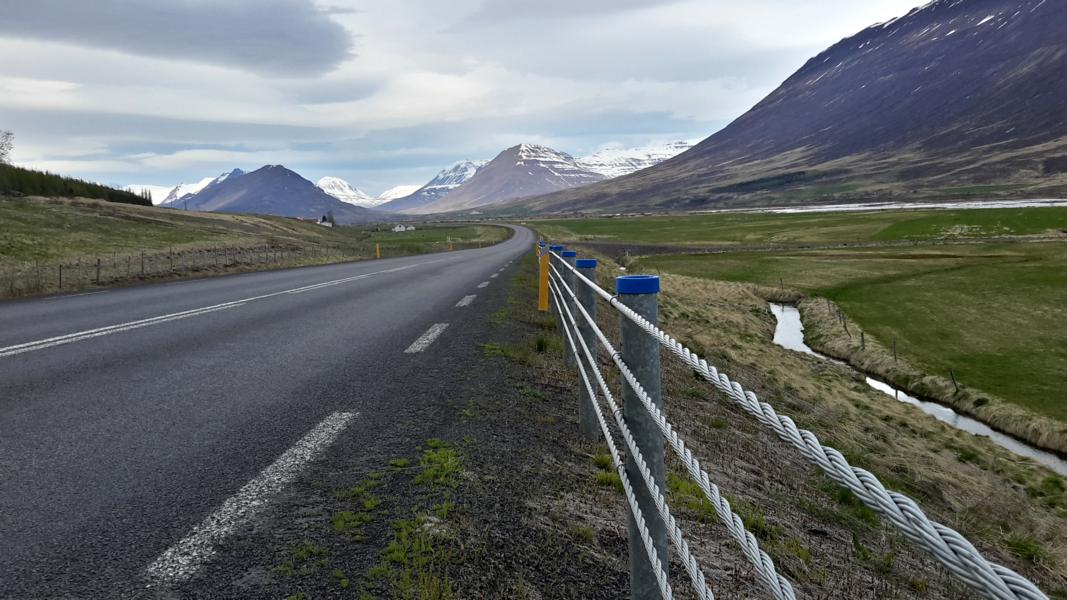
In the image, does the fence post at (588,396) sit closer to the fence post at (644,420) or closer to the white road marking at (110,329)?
the fence post at (644,420)

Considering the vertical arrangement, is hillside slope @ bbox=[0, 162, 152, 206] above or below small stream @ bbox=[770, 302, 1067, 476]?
above

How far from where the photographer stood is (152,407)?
5.52 metres

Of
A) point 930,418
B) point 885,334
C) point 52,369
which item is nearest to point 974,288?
point 885,334

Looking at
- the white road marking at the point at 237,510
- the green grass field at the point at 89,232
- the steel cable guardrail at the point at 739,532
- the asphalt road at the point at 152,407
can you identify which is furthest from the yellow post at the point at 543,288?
the green grass field at the point at 89,232

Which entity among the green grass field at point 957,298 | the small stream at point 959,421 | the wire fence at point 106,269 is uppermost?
the wire fence at point 106,269

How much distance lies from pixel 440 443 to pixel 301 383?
8.05 ft

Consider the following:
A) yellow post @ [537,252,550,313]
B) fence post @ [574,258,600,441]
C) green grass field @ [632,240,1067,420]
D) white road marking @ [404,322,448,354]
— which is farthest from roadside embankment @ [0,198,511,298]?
green grass field @ [632,240,1067,420]

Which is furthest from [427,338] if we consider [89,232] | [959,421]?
[89,232]

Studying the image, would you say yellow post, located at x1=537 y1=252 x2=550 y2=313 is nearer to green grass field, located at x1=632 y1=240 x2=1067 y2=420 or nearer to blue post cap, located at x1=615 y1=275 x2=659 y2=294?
blue post cap, located at x1=615 y1=275 x2=659 y2=294

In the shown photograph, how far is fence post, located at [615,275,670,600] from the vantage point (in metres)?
2.68

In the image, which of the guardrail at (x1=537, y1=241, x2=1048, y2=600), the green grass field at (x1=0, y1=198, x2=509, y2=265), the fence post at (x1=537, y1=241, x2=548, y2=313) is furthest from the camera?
the green grass field at (x1=0, y1=198, x2=509, y2=265)

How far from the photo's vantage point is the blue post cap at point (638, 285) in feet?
9.25

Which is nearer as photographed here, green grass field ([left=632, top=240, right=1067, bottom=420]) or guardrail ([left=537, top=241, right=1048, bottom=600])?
guardrail ([left=537, top=241, right=1048, bottom=600])

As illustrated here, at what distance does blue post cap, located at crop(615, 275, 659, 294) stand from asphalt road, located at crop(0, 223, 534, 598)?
270cm
